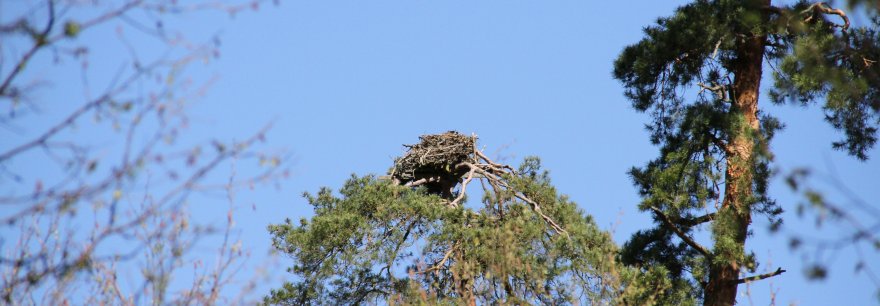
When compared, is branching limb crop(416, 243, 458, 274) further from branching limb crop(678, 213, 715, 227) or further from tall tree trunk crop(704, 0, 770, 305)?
tall tree trunk crop(704, 0, 770, 305)

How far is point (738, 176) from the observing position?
9609mm

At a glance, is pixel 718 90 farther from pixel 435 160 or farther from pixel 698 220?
pixel 435 160

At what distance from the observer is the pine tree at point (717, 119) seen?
9398mm

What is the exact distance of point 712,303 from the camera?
30.6 feet

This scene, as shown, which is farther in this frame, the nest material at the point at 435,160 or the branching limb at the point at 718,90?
the nest material at the point at 435,160

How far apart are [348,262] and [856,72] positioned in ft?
20.3

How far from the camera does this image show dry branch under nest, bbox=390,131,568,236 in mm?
13484

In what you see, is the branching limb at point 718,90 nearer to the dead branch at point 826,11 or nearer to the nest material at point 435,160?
the dead branch at point 826,11

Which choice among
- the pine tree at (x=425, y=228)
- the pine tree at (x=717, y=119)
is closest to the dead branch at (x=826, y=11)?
the pine tree at (x=717, y=119)

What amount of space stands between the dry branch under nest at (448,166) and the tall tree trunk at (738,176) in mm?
3699

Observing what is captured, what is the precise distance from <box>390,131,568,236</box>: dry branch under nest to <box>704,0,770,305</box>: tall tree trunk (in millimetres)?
3699

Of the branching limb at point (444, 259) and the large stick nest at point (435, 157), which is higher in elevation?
the large stick nest at point (435, 157)

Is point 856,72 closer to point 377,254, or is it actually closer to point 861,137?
point 861,137

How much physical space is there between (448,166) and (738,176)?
482 centimetres
